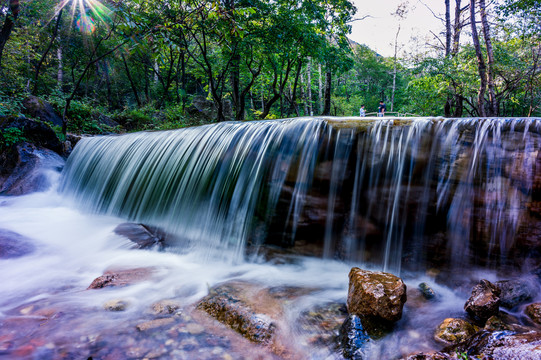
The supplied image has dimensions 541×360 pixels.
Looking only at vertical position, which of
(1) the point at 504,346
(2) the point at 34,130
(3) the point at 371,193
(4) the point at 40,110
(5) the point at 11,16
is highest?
(5) the point at 11,16

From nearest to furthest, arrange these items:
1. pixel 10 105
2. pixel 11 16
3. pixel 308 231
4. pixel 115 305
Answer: pixel 115 305
pixel 308 231
pixel 11 16
pixel 10 105

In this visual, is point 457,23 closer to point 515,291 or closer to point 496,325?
point 515,291

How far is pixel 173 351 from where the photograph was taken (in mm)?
1899

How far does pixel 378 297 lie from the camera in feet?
7.39

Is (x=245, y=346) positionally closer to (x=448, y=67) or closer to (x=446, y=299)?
(x=446, y=299)

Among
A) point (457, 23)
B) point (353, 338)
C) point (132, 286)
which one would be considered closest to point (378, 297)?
point (353, 338)

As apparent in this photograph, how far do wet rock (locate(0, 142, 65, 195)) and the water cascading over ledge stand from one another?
17.7ft

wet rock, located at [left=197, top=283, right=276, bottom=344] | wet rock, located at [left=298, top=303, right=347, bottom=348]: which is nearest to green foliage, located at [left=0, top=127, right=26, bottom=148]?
wet rock, located at [left=197, top=283, right=276, bottom=344]

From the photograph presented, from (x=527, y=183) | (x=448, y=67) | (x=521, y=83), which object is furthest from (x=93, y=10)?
(x=521, y=83)

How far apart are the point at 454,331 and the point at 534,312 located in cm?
92

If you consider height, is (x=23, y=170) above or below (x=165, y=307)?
above

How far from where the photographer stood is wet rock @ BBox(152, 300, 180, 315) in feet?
8.11

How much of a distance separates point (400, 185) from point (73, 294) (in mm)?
4287

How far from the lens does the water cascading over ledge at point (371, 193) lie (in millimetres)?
3164
